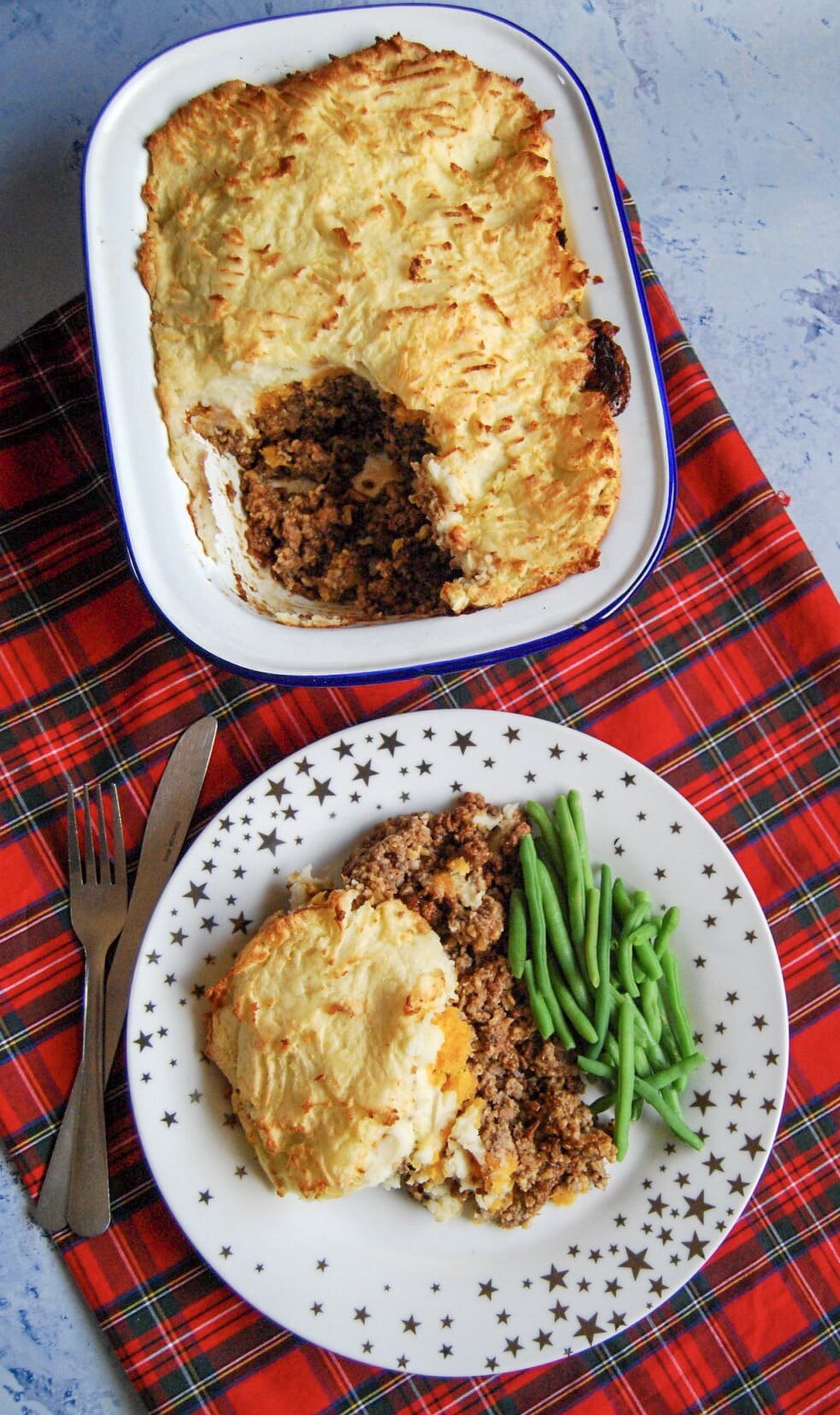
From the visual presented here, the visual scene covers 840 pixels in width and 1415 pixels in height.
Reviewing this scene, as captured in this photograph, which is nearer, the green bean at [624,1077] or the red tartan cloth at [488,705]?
the green bean at [624,1077]

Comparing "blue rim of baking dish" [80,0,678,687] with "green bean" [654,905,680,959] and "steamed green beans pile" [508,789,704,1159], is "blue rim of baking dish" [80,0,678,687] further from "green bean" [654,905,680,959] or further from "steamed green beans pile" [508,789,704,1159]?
"green bean" [654,905,680,959]

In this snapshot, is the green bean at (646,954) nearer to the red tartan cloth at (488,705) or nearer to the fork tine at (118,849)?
the red tartan cloth at (488,705)

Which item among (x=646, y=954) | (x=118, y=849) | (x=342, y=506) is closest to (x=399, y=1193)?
(x=646, y=954)

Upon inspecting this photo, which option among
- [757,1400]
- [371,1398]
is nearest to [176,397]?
[371,1398]

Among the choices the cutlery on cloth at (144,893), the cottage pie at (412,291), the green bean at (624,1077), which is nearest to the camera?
the cottage pie at (412,291)

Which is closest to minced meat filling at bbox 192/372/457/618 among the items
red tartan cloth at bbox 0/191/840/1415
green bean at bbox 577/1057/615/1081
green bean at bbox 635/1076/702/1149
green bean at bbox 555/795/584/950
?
red tartan cloth at bbox 0/191/840/1415

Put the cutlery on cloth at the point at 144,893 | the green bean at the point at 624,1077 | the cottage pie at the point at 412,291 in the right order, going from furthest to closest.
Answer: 1. the cutlery on cloth at the point at 144,893
2. the green bean at the point at 624,1077
3. the cottage pie at the point at 412,291

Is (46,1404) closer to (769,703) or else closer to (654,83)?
(769,703)

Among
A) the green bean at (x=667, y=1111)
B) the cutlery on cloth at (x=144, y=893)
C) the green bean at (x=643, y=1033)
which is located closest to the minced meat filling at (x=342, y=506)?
the cutlery on cloth at (x=144, y=893)
